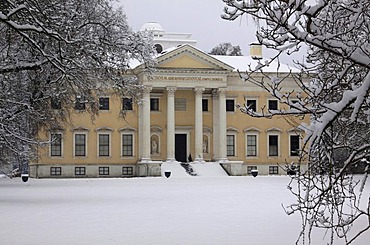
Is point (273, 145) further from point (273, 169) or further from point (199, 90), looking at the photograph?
Result: point (199, 90)

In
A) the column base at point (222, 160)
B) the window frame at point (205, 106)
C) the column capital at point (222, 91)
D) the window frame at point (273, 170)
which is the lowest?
the window frame at point (273, 170)

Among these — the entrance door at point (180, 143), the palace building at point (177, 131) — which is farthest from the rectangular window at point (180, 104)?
the entrance door at point (180, 143)

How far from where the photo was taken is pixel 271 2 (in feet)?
24.1

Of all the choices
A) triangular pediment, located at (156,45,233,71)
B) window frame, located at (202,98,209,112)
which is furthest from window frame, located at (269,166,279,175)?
triangular pediment, located at (156,45,233,71)

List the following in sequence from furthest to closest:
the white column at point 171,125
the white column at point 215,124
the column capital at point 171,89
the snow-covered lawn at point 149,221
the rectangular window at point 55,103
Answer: the white column at point 215,124 → the white column at point 171,125 → the column capital at point 171,89 → the rectangular window at point 55,103 → the snow-covered lawn at point 149,221

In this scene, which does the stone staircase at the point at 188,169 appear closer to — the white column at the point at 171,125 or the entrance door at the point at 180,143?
the white column at the point at 171,125

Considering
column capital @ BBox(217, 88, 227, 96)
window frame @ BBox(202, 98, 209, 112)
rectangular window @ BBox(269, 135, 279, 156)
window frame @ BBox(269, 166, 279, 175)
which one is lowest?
window frame @ BBox(269, 166, 279, 175)

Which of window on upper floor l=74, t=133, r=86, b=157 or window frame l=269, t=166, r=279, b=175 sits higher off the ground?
window on upper floor l=74, t=133, r=86, b=157

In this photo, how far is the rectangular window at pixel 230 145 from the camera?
2180 inches

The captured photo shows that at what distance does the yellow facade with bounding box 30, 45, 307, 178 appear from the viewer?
52625mm

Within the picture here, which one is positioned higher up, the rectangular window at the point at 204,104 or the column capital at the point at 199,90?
the column capital at the point at 199,90

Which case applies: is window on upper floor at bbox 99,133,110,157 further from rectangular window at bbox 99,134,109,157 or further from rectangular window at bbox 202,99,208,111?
rectangular window at bbox 202,99,208,111

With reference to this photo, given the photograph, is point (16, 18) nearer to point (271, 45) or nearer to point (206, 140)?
point (271, 45)

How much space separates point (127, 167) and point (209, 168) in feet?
21.4
